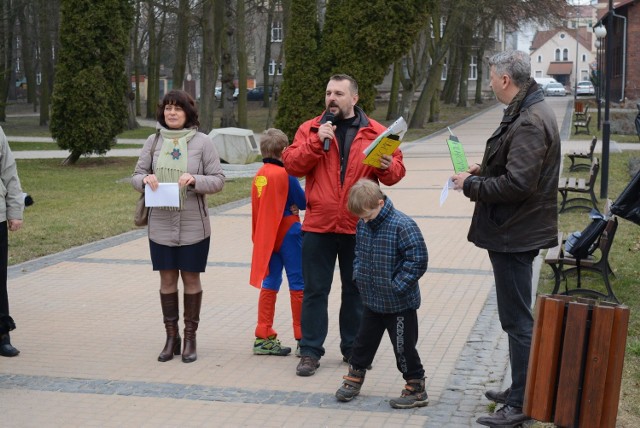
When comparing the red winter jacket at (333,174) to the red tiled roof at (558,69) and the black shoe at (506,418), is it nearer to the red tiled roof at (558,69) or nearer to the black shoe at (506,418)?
the black shoe at (506,418)

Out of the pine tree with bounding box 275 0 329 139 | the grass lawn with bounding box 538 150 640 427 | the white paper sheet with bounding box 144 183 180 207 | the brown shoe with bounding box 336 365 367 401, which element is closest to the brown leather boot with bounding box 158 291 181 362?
the white paper sheet with bounding box 144 183 180 207

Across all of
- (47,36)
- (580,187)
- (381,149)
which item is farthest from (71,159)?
(381,149)

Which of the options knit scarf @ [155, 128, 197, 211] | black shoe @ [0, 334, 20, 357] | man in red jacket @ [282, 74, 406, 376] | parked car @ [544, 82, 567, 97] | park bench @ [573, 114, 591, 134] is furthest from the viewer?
parked car @ [544, 82, 567, 97]

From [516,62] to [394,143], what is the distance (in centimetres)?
97

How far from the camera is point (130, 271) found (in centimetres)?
1016

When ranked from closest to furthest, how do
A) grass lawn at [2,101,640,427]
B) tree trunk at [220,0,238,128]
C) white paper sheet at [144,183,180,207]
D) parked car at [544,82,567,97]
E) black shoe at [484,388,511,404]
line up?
black shoe at [484,388,511,404]
white paper sheet at [144,183,180,207]
grass lawn at [2,101,640,427]
tree trunk at [220,0,238,128]
parked car at [544,82,567,97]

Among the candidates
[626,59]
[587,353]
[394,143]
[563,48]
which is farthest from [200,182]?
[563,48]

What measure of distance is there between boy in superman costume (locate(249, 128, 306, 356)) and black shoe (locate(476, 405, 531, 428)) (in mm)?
1962

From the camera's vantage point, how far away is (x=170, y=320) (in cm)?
665

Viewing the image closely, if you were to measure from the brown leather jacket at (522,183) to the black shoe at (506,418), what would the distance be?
2.76 ft

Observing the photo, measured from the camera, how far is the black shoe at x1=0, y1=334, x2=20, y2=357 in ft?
22.4

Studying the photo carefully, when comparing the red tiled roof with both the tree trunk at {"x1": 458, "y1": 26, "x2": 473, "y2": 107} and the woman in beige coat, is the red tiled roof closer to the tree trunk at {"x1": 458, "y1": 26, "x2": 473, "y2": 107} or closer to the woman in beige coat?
the tree trunk at {"x1": 458, "y1": 26, "x2": 473, "y2": 107}

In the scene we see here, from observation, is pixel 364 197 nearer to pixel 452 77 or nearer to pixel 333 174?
pixel 333 174

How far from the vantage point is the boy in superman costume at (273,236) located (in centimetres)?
668
